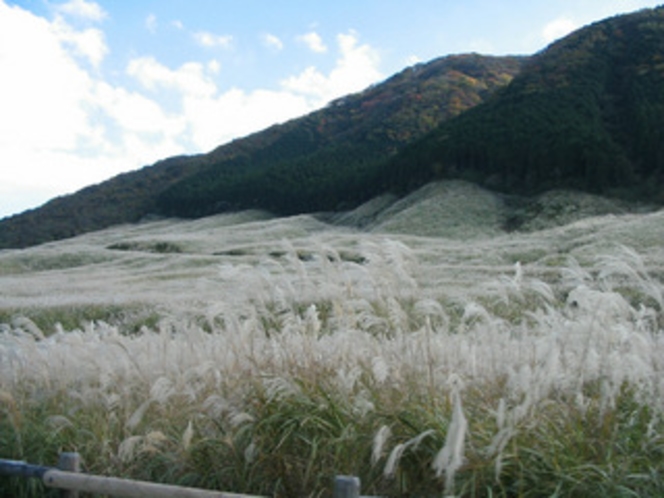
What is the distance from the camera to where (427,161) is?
72.2 m

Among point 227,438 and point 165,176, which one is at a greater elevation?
point 165,176

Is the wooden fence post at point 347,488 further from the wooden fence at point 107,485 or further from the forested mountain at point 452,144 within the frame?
the forested mountain at point 452,144

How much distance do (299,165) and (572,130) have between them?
49.2 meters

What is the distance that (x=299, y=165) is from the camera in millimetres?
101312

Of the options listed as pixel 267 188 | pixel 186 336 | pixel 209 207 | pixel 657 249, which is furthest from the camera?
pixel 209 207

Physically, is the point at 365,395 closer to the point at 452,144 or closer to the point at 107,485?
the point at 107,485

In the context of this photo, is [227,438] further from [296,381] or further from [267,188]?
[267,188]

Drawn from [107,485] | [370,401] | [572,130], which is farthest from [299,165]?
[107,485]

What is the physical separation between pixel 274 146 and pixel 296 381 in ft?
437

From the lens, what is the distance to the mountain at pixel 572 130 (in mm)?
57438

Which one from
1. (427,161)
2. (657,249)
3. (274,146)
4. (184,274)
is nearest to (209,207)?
(274,146)

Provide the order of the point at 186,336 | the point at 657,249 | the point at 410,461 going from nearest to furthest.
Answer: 1. the point at 410,461
2. the point at 186,336
3. the point at 657,249

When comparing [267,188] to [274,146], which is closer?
[267,188]

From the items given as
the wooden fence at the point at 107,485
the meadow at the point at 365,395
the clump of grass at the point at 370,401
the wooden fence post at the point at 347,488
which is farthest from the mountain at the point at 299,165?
the wooden fence post at the point at 347,488
